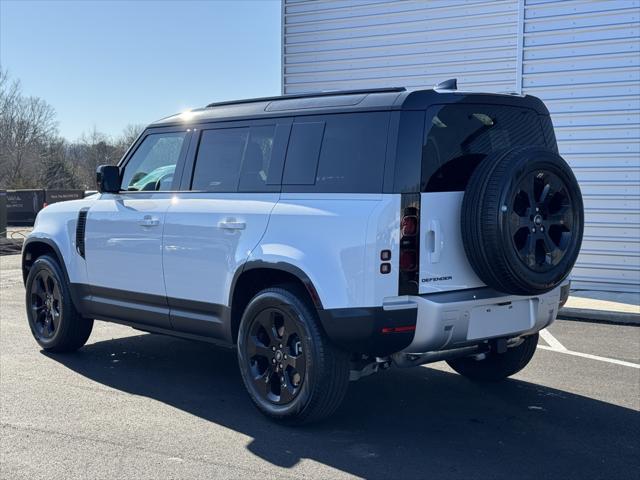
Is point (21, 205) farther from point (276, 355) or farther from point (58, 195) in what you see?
point (276, 355)

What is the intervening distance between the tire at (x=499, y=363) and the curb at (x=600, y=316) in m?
3.59

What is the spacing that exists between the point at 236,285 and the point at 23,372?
2.33m

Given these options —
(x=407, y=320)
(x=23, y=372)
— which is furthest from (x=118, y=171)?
(x=407, y=320)

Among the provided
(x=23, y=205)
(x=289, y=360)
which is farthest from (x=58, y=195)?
(x=289, y=360)

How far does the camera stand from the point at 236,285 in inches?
194

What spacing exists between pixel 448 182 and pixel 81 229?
342 cm

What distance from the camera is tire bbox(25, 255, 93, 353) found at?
645 centimetres

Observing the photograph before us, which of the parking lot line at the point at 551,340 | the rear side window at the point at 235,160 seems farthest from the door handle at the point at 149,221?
the parking lot line at the point at 551,340

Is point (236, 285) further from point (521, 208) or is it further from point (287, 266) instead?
point (521, 208)

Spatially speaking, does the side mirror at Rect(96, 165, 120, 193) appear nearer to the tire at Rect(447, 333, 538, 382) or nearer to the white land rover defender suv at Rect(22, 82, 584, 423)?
the white land rover defender suv at Rect(22, 82, 584, 423)

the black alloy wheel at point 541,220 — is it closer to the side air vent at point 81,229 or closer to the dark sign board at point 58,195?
the side air vent at point 81,229

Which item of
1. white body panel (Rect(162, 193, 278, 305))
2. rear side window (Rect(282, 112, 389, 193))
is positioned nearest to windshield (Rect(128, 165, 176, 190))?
white body panel (Rect(162, 193, 278, 305))

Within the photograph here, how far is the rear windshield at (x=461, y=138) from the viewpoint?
14.1 ft

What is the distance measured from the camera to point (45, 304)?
6.81 meters
